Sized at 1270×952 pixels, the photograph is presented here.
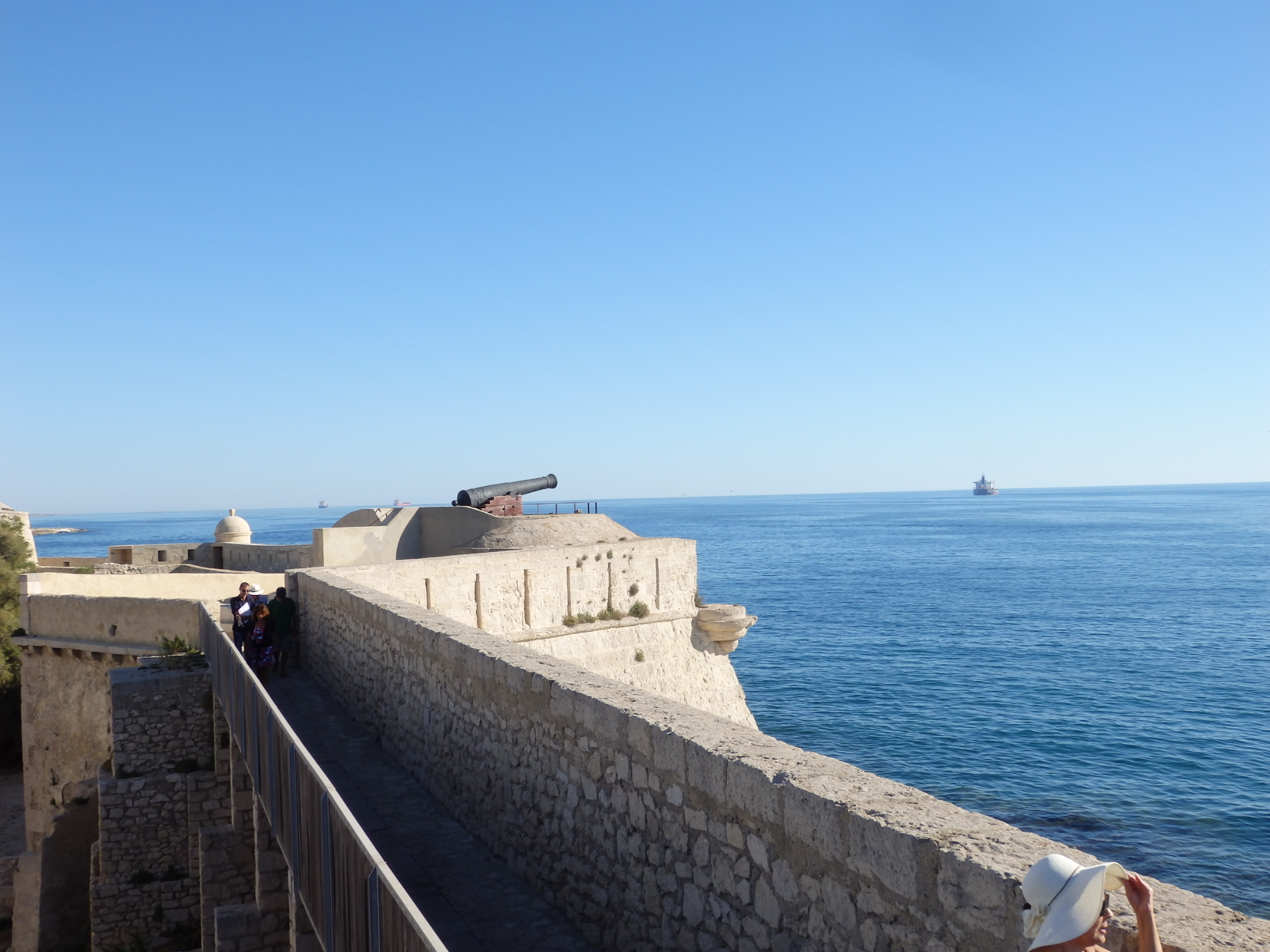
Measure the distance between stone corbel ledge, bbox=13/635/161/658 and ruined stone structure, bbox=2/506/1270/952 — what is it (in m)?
0.07

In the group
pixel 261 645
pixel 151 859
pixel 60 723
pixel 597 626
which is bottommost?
pixel 151 859

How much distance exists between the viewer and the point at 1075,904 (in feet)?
6.51

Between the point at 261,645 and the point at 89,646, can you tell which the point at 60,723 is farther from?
the point at 261,645

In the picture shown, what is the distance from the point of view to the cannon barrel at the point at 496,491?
2319 cm

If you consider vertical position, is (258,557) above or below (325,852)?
above

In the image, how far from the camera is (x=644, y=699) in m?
4.56

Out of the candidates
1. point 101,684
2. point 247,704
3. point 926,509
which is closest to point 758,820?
point 247,704

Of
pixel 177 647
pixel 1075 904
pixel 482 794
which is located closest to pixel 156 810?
pixel 177 647

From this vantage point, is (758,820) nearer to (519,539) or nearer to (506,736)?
(506,736)

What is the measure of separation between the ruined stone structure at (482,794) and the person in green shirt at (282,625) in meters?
0.33

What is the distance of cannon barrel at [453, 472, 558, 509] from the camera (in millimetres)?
23188

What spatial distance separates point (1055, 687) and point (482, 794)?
27592mm

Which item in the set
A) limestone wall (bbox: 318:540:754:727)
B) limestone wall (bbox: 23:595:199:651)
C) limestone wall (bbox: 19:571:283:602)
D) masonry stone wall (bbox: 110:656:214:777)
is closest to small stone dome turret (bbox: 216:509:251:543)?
limestone wall (bbox: 19:571:283:602)

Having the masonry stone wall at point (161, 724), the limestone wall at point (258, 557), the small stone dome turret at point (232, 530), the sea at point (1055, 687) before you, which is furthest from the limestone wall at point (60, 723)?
the sea at point (1055, 687)
